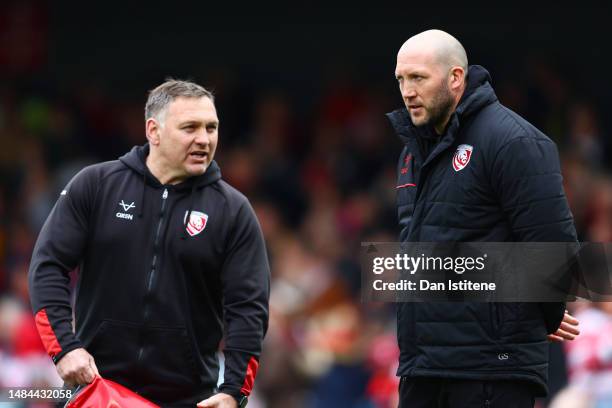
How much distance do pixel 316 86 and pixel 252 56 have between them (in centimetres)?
76

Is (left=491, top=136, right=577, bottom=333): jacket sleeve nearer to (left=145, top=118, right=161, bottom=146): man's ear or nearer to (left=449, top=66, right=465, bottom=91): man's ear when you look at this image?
(left=449, top=66, right=465, bottom=91): man's ear

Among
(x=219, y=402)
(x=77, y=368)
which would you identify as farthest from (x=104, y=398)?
(x=219, y=402)

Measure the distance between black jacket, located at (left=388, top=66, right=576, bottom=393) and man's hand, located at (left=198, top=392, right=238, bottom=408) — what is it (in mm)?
724

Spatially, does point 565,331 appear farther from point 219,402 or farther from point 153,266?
point 153,266

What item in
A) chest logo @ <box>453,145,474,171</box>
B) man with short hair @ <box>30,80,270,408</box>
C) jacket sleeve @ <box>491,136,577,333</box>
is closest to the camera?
jacket sleeve @ <box>491,136,577,333</box>

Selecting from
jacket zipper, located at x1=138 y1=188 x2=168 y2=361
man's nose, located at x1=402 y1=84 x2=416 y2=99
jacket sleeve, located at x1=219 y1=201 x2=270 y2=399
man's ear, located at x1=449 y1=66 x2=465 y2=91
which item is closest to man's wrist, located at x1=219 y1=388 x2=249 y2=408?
jacket sleeve, located at x1=219 y1=201 x2=270 y2=399

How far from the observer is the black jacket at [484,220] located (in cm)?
493

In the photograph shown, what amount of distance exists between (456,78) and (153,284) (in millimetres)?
1507

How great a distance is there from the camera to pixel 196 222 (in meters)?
5.56

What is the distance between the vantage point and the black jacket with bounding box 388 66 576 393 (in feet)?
16.2

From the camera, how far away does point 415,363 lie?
5113 millimetres

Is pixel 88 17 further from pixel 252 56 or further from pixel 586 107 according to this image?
pixel 586 107

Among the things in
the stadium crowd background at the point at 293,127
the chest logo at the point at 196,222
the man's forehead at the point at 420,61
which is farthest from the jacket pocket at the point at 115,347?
the stadium crowd background at the point at 293,127

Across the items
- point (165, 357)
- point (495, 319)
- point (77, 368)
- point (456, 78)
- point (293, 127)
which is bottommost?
point (77, 368)
